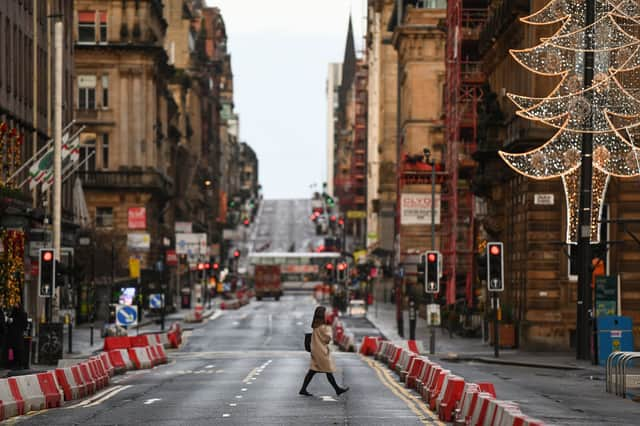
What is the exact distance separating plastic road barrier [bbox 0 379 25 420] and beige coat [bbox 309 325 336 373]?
232 inches

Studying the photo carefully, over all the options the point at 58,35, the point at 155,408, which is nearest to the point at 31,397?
the point at 155,408

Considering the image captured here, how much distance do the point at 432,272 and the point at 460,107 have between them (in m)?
31.2

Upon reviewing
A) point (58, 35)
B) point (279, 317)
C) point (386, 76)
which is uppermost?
point (386, 76)

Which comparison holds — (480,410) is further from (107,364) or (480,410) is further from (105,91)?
(105,91)

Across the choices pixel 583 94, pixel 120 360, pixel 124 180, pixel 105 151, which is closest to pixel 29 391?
pixel 120 360

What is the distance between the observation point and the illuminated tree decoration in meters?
41.1

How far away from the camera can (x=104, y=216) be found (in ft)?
341

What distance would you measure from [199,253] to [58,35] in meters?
56.4

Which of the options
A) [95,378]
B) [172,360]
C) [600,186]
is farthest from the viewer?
[172,360]

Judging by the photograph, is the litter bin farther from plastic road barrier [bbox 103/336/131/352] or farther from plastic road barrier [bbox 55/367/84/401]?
plastic road barrier [bbox 55/367/84/401]

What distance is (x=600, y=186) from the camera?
146 ft

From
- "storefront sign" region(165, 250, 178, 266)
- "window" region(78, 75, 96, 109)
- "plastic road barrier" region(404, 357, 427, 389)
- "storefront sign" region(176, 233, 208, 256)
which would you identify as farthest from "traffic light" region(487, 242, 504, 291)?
"window" region(78, 75, 96, 109)

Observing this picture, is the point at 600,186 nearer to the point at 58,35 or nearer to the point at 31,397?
the point at 58,35

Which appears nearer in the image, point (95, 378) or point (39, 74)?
point (95, 378)
